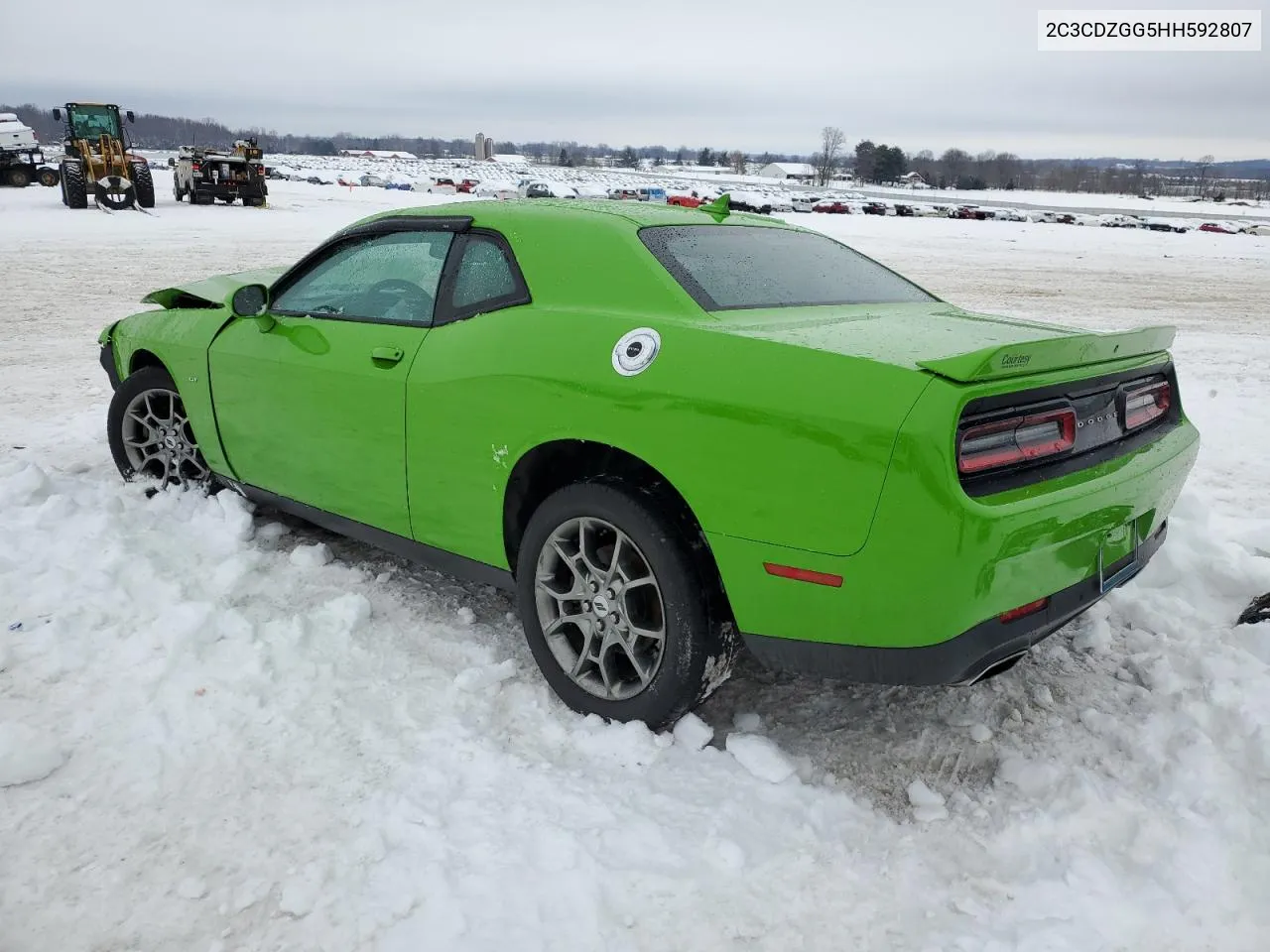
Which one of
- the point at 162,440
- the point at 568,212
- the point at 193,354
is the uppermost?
the point at 568,212

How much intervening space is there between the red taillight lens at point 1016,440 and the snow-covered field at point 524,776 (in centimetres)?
94

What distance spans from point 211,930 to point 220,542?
216 centimetres

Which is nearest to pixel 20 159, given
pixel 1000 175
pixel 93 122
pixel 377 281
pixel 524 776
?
pixel 93 122

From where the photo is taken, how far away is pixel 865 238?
93.3 ft

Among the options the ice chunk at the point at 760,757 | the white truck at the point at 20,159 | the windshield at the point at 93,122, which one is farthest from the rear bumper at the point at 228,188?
the ice chunk at the point at 760,757

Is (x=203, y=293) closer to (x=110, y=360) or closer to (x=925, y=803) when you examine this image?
(x=110, y=360)

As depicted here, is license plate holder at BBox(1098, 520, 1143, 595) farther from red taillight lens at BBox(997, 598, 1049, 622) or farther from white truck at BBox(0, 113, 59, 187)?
white truck at BBox(0, 113, 59, 187)

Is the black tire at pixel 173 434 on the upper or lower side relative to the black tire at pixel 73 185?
lower

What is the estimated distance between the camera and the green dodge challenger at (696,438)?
2.17m

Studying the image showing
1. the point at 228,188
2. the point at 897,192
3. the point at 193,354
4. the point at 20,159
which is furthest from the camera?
the point at 897,192

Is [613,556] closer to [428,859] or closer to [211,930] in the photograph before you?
[428,859]

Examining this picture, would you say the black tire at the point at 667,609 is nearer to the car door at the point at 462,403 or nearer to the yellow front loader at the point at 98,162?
the car door at the point at 462,403

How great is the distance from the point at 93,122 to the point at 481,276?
29038mm

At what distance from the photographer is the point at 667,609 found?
2559 millimetres
